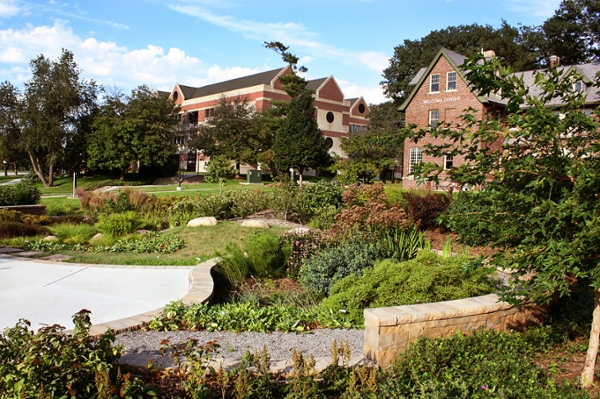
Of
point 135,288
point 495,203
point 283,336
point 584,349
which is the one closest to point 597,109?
point 495,203

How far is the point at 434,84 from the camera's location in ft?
106

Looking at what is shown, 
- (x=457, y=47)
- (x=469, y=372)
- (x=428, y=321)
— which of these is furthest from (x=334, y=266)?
(x=457, y=47)

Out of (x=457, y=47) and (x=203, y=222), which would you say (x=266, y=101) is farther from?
(x=203, y=222)

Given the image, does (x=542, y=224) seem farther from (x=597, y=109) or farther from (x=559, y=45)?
(x=559, y=45)

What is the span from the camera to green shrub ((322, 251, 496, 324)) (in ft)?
16.2

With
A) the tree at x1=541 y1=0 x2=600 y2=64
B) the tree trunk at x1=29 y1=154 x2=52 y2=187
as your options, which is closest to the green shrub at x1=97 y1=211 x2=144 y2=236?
the tree trunk at x1=29 y1=154 x2=52 y2=187

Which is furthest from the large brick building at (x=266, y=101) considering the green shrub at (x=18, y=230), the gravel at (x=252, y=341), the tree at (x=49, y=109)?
the gravel at (x=252, y=341)

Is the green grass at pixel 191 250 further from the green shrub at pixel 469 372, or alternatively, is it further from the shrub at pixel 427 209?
the green shrub at pixel 469 372

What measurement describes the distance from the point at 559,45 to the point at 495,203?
50.3m

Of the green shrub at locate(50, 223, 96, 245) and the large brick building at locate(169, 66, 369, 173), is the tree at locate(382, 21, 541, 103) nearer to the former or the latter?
the large brick building at locate(169, 66, 369, 173)

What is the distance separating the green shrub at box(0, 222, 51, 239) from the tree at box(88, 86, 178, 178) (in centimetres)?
2581

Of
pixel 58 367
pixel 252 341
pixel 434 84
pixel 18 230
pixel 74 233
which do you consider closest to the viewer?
pixel 58 367

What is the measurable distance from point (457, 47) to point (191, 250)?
44.9 m

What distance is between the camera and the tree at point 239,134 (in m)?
39.9
